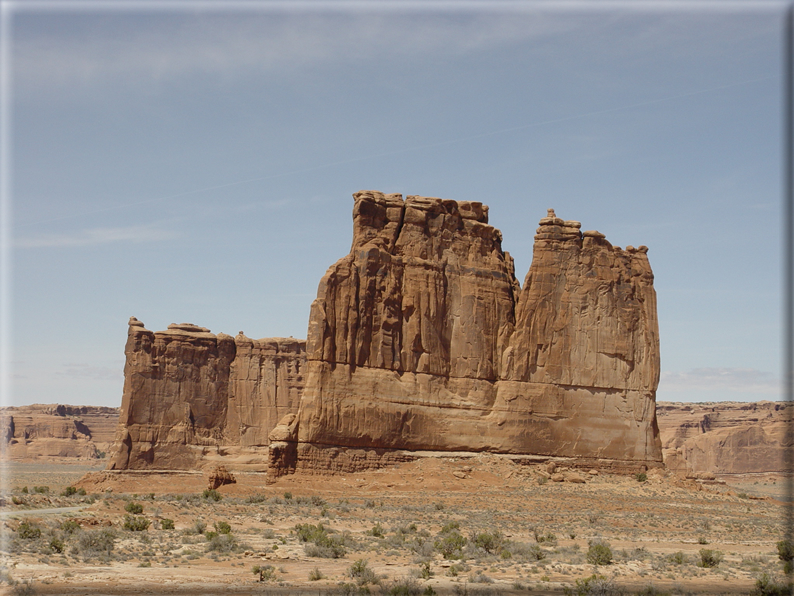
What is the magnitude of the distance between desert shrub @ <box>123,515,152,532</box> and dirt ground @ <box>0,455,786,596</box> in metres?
0.07

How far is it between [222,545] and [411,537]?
676cm

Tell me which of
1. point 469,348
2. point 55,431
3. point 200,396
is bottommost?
point 55,431

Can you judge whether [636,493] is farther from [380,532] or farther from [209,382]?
[209,382]

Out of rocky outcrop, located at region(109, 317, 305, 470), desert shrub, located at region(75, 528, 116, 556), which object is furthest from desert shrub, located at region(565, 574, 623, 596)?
rocky outcrop, located at region(109, 317, 305, 470)

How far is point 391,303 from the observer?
176 ft

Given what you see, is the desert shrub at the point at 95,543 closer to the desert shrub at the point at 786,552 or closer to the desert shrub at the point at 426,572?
the desert shrub at the point at 426,572

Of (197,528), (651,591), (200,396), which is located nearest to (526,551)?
(651,591)

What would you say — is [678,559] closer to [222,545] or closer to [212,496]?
[222,545]

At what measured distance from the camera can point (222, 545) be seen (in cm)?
2806

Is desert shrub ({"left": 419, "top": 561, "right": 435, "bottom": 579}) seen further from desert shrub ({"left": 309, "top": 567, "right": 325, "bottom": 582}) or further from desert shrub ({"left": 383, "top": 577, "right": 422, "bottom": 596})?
desert shrub ({"left": 309, "top": 567, "right": 325, "bottom": 582})

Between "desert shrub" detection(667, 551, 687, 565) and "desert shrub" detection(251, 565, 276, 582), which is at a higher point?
"desert shrub" detection(667, 551, 687, 565)

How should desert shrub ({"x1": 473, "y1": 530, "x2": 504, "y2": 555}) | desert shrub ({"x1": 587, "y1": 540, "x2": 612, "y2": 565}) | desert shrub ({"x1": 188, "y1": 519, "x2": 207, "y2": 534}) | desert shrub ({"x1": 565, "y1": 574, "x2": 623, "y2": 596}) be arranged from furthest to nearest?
desert shrub ({"x1": 188, "y1": 519, "x2": 207, "y2": 534})
desert shrub ({"x1": 473, "y1": 530, "x2": 504, "y2": 555})
desert shrub ({"x1": 587, "y1": 540, "x2": 612, "y2": 565})
desert shrub ({"x1": 565, "y1": 574, "x2": 623, "y2": 596})

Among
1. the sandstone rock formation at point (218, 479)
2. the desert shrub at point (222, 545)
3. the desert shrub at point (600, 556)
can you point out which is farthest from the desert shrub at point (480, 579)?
the sandstone rock formation at point (218, 479)

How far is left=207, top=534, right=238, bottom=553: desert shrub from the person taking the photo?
27.8m
